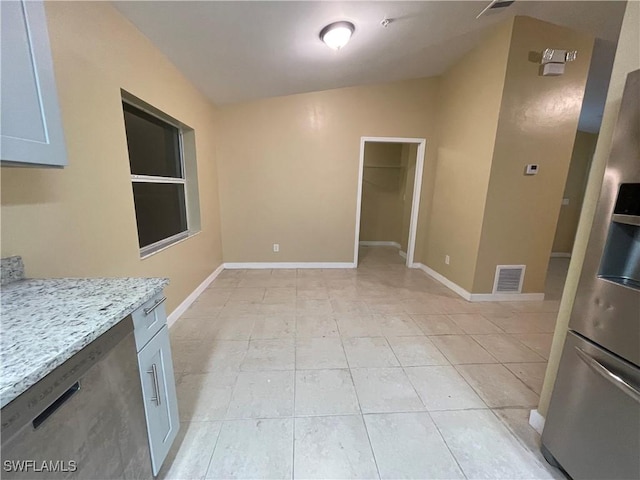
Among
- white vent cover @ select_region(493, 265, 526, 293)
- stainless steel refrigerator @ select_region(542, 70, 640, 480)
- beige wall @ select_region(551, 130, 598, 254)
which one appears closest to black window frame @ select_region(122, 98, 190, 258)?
stainless steel refrigerator @ select_region(542, 70, 640, 480)

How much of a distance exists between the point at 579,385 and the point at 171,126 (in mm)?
3673

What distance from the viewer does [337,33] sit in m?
2.03

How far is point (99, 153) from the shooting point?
5.09ft

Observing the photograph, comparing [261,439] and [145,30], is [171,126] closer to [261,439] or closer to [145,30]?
[145,30]

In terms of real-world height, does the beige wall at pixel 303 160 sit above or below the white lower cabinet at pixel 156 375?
above

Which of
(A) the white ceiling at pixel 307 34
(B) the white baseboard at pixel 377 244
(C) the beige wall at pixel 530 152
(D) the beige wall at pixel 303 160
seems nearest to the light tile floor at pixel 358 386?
(C) the beige wall at pixel 530 152

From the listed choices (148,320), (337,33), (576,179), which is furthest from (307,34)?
(576,179)

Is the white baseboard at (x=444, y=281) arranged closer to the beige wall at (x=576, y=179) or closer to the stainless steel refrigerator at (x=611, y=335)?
the stainless steel refrigerator at (x=611, y=335)

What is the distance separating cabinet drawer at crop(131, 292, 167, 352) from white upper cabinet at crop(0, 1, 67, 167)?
1.98 feet

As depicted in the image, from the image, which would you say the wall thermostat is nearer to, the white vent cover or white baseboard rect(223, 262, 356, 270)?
the white vent cover

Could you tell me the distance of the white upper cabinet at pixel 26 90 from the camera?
2.50 feet

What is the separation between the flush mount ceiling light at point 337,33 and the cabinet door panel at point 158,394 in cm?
236

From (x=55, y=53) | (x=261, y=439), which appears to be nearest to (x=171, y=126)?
(x=55, y=53)

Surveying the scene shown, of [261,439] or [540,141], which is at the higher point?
[540,141]
